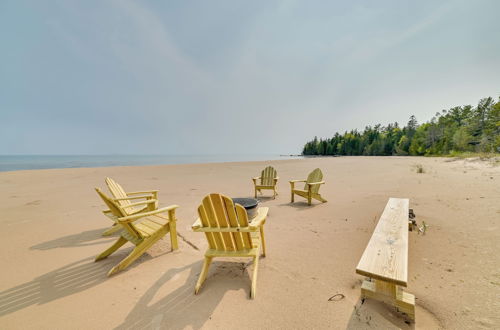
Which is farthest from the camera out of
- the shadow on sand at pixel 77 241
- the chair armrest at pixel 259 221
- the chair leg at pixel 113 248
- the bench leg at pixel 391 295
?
the shadow on sand at pixel 77 241

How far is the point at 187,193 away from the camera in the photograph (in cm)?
676

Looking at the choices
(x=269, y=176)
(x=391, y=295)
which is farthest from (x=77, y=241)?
(x=269, y=176)

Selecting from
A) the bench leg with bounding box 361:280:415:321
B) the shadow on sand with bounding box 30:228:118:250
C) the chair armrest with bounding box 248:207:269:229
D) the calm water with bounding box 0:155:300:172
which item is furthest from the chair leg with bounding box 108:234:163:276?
the calm water with bounding box 0:155:300:172

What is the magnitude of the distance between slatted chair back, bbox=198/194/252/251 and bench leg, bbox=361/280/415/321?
1.26m

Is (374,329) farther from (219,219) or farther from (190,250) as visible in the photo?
(190,250)

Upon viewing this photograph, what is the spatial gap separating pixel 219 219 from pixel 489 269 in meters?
3.38

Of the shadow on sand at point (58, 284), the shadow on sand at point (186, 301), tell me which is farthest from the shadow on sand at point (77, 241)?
the shadow on sand at point (186, 301)

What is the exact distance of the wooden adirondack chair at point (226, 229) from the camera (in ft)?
6.64

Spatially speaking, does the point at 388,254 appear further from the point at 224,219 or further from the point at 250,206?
the point at 250,206

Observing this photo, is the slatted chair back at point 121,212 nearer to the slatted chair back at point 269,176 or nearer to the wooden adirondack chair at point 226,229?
the wooden adirondack chair at point 226,229

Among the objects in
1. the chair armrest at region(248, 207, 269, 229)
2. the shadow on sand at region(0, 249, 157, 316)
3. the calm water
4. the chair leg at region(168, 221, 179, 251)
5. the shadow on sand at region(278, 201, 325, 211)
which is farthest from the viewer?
the calm water

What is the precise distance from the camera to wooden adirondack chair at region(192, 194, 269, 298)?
2.03m

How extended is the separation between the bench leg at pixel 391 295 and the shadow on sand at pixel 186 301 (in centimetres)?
124

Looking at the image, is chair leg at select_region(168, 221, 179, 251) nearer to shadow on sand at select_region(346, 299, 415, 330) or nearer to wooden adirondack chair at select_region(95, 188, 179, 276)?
wooden adirondack chair at select_region(95, 188, 179, 276)
